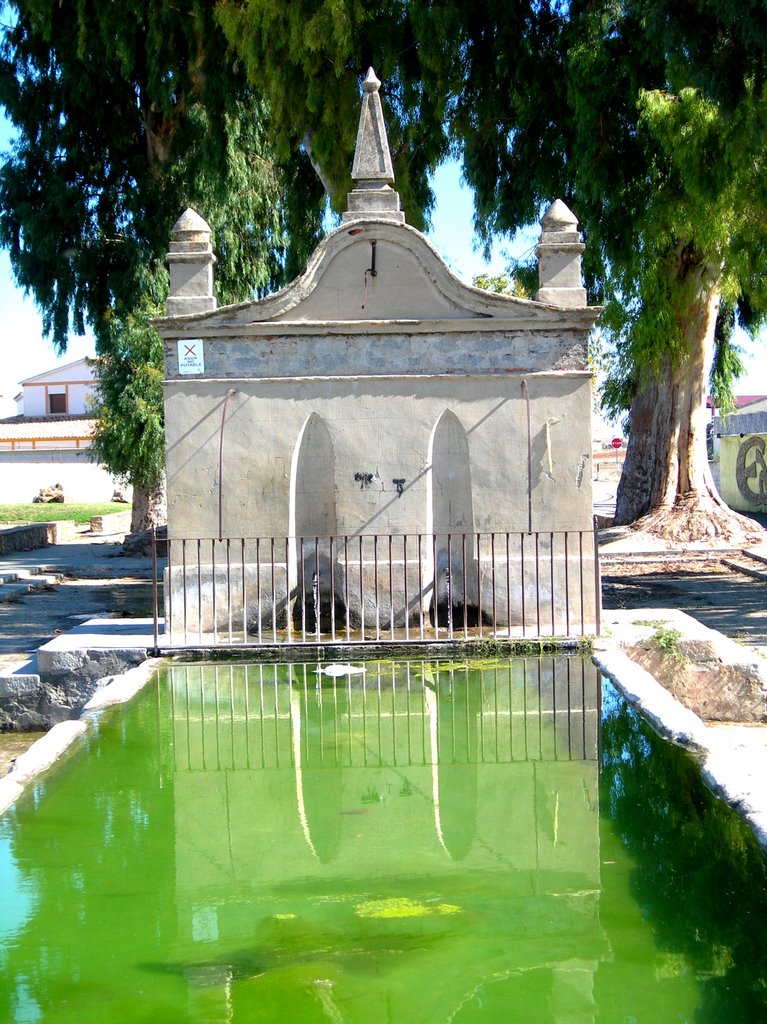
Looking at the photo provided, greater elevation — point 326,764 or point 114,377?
point 114,377

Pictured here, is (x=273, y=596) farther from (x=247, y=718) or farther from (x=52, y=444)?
(x=52, y=444)

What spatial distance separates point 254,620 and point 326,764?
4.18 meters

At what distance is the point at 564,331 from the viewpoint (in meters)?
11.2

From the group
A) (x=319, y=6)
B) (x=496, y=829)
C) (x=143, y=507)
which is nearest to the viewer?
(x=496, y=829)

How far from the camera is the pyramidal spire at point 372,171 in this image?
1166cm

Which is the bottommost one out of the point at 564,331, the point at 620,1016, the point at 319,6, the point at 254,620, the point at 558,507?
the point at 620,1016

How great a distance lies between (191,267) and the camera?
37.7 ft

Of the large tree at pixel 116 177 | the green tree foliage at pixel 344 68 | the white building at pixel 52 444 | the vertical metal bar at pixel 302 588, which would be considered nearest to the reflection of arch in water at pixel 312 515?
the vertical metal bar at pixel 302 588

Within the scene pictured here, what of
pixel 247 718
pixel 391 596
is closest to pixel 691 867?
pixel 247 718

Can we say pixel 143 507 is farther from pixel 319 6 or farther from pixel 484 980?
pixel 484 980

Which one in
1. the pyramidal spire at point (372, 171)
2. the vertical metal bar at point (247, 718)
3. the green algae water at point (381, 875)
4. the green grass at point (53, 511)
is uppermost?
the pyramidal spire at point (372, 171)

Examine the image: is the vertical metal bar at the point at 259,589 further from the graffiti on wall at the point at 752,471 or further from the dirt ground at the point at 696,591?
the graffiti on wall at the point at 752,471

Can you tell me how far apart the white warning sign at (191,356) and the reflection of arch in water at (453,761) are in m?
3.98

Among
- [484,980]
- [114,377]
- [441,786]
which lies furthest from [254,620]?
[114,377]
